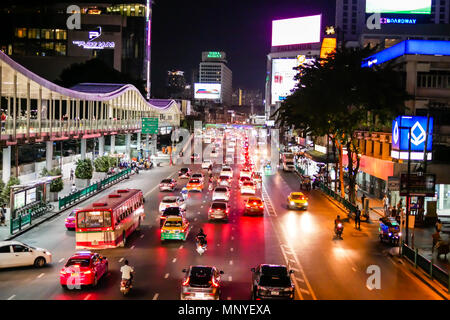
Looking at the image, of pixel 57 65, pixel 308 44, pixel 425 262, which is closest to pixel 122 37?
pixel 57 65

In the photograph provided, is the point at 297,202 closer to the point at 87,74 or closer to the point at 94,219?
the point at 94,219

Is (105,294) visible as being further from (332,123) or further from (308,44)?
(308,44)

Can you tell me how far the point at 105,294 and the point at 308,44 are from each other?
15691cm

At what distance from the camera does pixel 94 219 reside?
83.2ft

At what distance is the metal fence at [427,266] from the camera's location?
2069 cm

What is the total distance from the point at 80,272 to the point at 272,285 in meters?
6.84

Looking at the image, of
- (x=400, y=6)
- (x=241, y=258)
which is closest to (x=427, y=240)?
(x=241, y=258)

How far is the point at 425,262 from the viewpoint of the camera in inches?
897

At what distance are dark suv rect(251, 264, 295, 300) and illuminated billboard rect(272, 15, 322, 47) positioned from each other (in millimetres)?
141801

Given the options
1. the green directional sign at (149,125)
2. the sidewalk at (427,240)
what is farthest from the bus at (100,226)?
the green directional sign at (149,125)

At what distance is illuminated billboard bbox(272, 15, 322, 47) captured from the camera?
500 ft

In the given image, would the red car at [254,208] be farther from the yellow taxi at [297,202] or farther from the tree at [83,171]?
the tree at [83,171]

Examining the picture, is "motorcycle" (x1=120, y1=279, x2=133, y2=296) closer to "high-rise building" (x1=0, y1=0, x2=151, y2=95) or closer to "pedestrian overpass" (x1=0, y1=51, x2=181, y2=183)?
"pedestrian overpass" (x1=0, y1=51, x2=181, y2=183)

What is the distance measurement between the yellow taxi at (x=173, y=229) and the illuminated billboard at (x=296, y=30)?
13287cm
